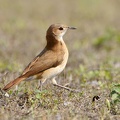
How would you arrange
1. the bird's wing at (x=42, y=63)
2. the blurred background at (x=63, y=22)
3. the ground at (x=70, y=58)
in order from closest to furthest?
1. the ground at (x=70, y=58)
2. the bird's wing at (x=42, y=63)
3. the blurred background at (x=63, y=22)

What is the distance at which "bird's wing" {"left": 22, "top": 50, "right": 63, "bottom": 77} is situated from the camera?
293 inches

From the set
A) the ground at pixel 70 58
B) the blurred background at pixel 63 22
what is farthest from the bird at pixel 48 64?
the blurred background at pixel 63 22

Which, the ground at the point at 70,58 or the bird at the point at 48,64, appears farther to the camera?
the bird at the point at 48,64

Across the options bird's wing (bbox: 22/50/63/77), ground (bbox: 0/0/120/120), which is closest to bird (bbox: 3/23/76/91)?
bird's wing (bbox: 22/50/63/77)

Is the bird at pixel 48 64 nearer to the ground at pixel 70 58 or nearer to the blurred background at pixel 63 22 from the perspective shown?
the ground at pixel 70 58

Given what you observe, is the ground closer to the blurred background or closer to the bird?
the blurred background

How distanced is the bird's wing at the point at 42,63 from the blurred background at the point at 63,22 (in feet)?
6.83

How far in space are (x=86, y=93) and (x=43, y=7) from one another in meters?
11.5

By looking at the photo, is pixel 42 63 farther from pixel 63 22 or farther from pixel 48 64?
pixel 63 22

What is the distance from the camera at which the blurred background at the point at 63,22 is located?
11.5 metres

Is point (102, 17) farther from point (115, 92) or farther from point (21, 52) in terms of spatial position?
point (115, 92)

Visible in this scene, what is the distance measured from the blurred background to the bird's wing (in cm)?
208

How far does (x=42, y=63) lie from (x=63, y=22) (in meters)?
8.61

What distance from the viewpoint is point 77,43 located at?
42.6 feet
